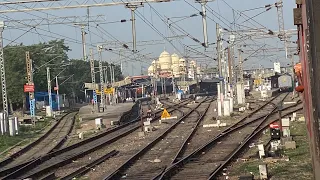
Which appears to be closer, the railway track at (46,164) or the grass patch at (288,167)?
the grass patch at (288,167)

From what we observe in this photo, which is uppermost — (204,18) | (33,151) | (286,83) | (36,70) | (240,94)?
(204,18)

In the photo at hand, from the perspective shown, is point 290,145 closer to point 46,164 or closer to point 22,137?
point 46,164

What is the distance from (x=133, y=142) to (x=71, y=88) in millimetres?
75337

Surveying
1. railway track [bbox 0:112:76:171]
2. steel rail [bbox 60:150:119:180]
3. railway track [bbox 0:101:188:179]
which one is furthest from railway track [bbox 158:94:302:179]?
railway track [bbox 0:112:76:171]

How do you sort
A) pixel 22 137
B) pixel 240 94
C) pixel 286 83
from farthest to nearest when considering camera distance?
pixel 286 83 → pixel 240 94 → pixel 22 137

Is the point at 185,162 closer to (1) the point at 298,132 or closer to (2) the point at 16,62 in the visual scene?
(1) the point at 298,132

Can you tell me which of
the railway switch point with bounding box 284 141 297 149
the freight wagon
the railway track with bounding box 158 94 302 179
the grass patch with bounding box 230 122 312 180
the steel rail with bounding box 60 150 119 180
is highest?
the freight wagon

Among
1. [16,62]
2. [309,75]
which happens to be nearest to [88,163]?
[309,75]

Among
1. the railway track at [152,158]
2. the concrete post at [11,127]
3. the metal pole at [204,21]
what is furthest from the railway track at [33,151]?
the metal pole at [204,21]

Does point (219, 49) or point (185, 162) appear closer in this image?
point (185, 162)

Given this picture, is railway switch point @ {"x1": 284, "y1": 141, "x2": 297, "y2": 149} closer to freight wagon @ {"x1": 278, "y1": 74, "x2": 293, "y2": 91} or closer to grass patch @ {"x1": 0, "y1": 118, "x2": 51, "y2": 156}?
grass patch @ {"x1": 0, "y1": 118, "x2": 51, "y2": 156}

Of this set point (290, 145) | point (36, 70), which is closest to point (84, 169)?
point (290, 145)

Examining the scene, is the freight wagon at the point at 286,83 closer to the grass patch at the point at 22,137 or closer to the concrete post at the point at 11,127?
the grass patch at the point at 22,137

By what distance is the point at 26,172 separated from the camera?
55.4 ft
